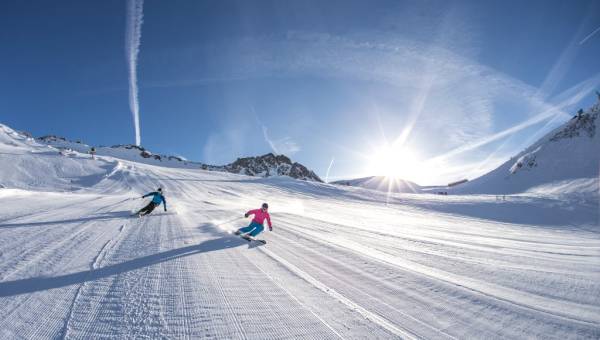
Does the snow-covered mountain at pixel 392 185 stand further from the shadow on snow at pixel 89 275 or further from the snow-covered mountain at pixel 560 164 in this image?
the shadow on snow at pixel 89 275

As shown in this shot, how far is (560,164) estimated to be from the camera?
34281mm

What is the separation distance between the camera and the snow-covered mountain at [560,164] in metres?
30.1

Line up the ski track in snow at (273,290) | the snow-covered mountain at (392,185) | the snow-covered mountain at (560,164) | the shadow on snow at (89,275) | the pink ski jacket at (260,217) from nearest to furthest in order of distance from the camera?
1. the ski track in snow at (273,290)
2. the shadow on snow at (89,275)
3. the pink ski jacket at (260,217)
4. the snow-covered mountain at (560,164)
5. the snow-covered mountain at (392,185)

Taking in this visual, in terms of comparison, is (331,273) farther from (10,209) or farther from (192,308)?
(10,209)

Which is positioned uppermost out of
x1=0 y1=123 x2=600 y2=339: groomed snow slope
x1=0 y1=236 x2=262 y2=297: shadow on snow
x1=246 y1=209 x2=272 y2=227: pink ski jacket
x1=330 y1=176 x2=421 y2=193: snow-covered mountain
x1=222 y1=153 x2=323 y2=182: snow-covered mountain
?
x1=222 y1=153 x2=323 y2=182: snow-covered mountain

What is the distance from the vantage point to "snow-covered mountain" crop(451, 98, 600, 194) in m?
30.1

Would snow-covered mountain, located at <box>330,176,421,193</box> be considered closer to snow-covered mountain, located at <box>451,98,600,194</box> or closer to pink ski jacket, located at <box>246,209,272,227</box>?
snow-covered mountain, located at <box>451,98,600,194</box>

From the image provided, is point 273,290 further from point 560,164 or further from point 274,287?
point 560,164

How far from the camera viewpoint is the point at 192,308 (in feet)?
8.46

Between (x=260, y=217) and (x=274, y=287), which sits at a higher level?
(x=260, y=217)

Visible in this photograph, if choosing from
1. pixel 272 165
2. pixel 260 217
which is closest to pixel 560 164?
pixel 260 217

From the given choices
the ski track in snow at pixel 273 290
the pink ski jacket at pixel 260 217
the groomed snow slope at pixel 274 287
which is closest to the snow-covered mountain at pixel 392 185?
the pink ski jacket at pixel 260 217

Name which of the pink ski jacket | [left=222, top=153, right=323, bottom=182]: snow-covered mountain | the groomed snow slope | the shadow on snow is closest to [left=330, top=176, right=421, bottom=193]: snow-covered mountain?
the pink ski jacket

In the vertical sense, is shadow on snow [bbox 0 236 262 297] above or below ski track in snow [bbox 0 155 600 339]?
above
